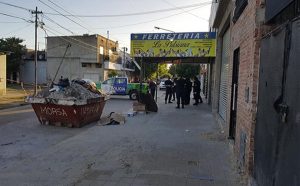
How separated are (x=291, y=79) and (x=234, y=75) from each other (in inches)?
225

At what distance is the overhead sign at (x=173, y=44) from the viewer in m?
19.7

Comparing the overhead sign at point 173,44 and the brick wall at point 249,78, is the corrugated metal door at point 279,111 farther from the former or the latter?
→ the overhead sign at point 173,44

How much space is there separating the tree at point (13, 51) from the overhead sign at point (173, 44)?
1579 inches

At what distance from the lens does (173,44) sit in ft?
66.1

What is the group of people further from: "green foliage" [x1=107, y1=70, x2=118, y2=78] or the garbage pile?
"green foliage" [x1=107, y1=70, x2=118, y2=78]

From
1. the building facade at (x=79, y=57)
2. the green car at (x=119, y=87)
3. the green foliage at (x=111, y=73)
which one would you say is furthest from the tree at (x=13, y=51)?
the green car at (x=119, y=87)

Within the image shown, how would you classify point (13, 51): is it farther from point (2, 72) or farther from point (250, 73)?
point (250, 73)

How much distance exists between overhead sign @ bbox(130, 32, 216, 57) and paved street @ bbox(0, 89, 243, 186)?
26.3 feet

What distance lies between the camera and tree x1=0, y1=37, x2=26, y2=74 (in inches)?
2169

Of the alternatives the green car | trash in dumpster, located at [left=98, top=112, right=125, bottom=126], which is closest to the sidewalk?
the green car

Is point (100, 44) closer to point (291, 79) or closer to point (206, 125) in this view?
point (206, 125)

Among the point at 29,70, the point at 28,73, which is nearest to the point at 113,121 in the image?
the point at 29,70

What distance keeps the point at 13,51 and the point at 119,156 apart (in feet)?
173

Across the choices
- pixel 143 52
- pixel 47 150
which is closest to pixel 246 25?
pixel 47 150
